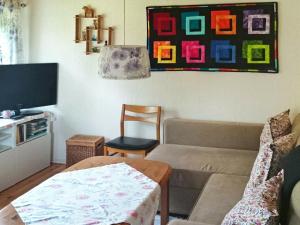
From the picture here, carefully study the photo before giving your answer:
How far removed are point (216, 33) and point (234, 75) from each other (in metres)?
0.47

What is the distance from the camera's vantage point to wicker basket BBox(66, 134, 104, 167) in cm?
428

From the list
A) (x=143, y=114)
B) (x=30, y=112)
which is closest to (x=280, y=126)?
(x=143, y=114)

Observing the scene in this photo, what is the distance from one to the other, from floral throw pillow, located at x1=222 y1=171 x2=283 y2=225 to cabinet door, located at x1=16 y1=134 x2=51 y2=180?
2887mm

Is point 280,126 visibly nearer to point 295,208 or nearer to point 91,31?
point 295,208

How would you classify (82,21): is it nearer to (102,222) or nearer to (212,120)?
(212,120)

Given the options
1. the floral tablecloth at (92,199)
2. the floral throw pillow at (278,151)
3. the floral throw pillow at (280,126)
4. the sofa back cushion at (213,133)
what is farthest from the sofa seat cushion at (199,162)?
the floral throw pillow at (278,151)

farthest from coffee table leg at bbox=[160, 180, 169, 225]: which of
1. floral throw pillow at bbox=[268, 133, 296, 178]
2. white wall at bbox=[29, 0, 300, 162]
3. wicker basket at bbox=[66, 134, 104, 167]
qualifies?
wicker basket at bbox=[66, 134, 104, 167]

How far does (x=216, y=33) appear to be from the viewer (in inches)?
156

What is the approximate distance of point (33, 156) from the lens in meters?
4.28

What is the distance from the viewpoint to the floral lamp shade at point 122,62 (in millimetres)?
2547

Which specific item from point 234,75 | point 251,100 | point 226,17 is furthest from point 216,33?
point 251,100

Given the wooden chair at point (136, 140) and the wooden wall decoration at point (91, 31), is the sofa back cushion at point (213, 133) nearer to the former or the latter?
the wooden chair at point (136, 140)

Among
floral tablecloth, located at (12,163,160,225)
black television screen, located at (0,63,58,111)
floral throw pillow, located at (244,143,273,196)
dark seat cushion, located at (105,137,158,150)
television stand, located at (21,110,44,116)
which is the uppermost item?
black television screen, located at (0,63,58,111)

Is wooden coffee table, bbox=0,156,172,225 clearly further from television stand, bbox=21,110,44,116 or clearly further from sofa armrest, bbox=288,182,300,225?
television stand, bbox=21,110,44,116
